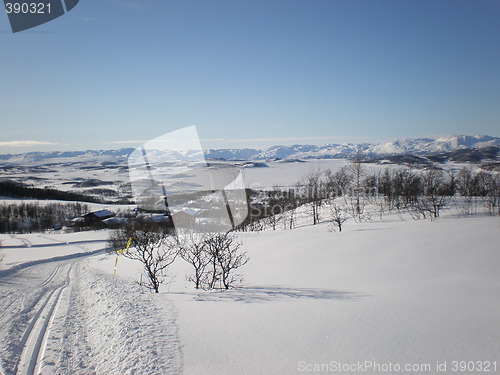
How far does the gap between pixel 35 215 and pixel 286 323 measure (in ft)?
281

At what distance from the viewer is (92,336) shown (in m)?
5.50

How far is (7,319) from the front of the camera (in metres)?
6.88

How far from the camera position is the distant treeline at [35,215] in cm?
6084

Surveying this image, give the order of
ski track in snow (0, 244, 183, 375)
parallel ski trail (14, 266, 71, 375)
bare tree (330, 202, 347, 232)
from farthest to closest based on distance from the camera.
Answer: bare tree (330, 202, 347, 232) → parallel ski trail (14, 266, 71, 375) → ski track in snow (0, 244, 183, 375)

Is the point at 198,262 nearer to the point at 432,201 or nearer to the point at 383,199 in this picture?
the point at 432,201

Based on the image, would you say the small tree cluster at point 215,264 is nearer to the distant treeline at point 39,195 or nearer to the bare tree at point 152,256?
the bare tree at point 152,256

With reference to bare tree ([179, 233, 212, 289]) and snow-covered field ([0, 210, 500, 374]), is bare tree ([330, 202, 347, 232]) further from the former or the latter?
bare tree ([179, 233, 212, 289])

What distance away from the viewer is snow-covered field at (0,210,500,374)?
369cm

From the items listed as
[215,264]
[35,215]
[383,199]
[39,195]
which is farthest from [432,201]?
[39,195]

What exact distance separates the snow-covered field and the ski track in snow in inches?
0.9

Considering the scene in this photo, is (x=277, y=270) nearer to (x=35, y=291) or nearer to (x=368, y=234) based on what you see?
(x=368, y=234)

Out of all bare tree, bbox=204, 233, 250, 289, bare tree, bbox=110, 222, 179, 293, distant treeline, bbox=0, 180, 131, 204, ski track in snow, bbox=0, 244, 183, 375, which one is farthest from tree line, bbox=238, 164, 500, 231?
distant treeline, bbox=0, 180, 131, 204

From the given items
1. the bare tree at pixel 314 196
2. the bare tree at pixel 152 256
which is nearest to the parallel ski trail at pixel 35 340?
the bare tree at pixel 152 256

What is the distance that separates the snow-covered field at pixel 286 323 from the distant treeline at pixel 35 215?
6784 centimetres
